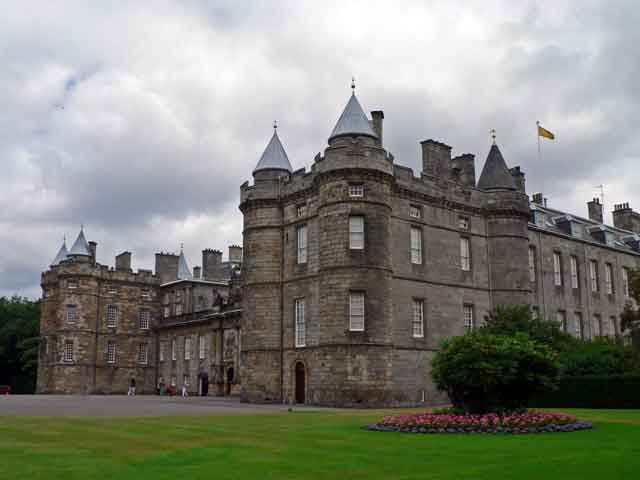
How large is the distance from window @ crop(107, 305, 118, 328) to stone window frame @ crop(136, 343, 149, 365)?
2.96 m

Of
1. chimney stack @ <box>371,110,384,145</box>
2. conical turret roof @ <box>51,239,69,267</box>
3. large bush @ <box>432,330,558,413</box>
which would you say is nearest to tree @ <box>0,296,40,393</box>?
conical turret roof @ <box>51,239,69,267</box>

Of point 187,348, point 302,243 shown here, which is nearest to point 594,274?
point 302,243

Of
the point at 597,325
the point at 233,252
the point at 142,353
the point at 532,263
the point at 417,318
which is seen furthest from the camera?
the point at 233,252

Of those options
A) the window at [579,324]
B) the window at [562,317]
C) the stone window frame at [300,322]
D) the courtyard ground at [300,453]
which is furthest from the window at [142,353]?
the courtyard ground at [300,453]

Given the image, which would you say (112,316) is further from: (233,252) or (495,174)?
(495,174)

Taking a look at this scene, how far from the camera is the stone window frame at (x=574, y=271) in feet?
161

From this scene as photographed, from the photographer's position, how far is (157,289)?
6538 cm

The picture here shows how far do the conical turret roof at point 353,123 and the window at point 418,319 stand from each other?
899 cm

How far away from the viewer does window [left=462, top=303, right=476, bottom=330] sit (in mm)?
40469

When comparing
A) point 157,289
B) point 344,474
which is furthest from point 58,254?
point 344,474

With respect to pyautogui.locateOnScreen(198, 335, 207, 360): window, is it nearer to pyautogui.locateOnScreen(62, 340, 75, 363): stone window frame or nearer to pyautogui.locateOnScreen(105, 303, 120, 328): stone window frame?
pyautogui.locateOnScreen(105, 303, 120, 328): stone window frame

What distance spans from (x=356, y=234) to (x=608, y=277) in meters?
26.3

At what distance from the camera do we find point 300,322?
37906 mm

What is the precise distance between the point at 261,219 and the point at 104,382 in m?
28.3
